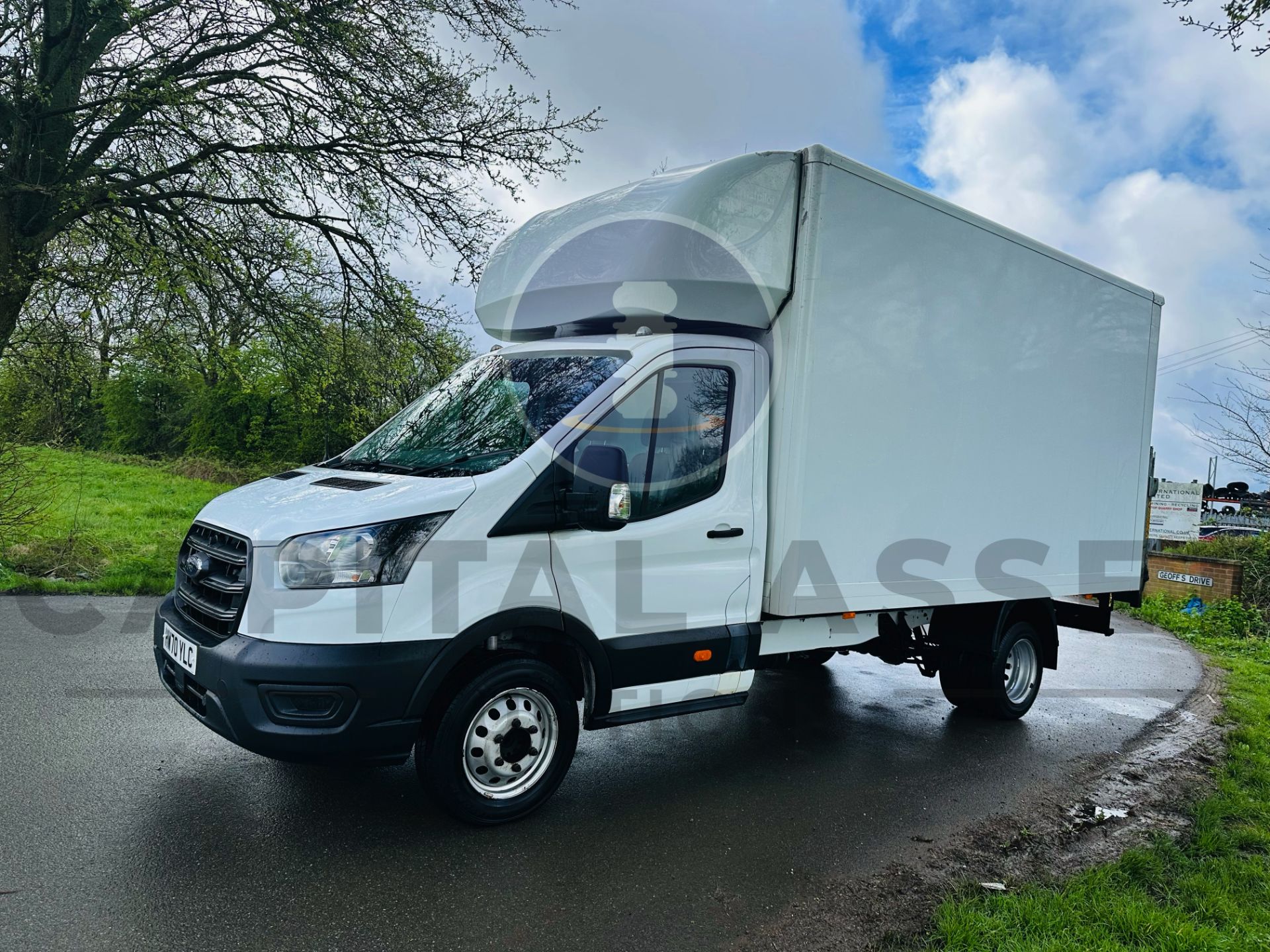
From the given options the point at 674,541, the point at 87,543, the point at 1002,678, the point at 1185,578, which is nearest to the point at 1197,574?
the point at 1185,578

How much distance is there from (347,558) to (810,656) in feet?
11.1

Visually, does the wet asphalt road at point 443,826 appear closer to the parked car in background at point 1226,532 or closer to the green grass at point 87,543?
the green grass at point 87,543

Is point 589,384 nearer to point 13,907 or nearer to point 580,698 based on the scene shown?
point 580,698

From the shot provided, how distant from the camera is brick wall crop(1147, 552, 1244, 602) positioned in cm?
1384

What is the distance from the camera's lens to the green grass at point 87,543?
902 cm

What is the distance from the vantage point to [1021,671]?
6.75 meters

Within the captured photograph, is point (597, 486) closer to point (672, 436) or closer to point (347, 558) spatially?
point (672, 436)

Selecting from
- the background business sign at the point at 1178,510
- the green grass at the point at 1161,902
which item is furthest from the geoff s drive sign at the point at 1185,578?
the green grass at the point at 1161,902

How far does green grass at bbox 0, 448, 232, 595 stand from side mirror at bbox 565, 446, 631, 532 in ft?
23.2

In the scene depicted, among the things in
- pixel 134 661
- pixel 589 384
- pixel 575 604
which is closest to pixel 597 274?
pixel 589 384

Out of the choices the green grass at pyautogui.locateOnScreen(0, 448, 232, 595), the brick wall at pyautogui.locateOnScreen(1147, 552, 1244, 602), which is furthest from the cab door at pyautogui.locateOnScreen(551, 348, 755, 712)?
the brick wall at pyautogui.locateOnScreen(1147, 552, 1244, 602)

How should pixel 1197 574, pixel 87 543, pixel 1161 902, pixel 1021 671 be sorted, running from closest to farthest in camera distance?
pixel 1161 902
pixel 1021 671
pixel 87 543
pixel 1197 574

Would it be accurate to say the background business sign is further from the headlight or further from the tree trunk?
the tree trunk

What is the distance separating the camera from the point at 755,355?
4684 millimetres
